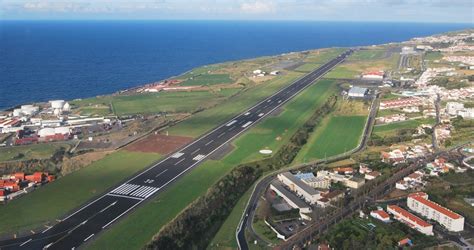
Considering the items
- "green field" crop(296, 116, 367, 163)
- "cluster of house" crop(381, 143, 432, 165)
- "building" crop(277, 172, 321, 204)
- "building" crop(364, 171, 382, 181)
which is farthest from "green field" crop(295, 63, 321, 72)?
"building" crop(277, 172, 321, 204)

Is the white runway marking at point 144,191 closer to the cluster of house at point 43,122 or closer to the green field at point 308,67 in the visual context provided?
the cluster of house at point 43,122

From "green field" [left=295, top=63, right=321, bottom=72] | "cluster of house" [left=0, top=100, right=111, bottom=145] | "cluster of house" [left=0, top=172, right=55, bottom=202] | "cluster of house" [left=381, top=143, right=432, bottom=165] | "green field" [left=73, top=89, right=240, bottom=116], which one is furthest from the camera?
"green field" [left=295, top=63, right=321, bottom=72]

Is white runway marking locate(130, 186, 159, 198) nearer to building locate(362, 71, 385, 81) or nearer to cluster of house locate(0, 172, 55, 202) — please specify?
cluster of house locate(0, 172, 55, 202)

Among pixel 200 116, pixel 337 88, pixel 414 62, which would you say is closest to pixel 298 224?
pixel 200 116

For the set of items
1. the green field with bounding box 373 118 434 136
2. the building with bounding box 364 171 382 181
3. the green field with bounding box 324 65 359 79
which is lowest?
the green field with bounding box 373 118 434 136

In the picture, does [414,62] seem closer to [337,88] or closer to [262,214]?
[337,88]

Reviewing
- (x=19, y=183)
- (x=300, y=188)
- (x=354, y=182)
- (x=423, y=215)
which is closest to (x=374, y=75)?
(x=354, y=182)

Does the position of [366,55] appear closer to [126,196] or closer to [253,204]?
[253,204]
